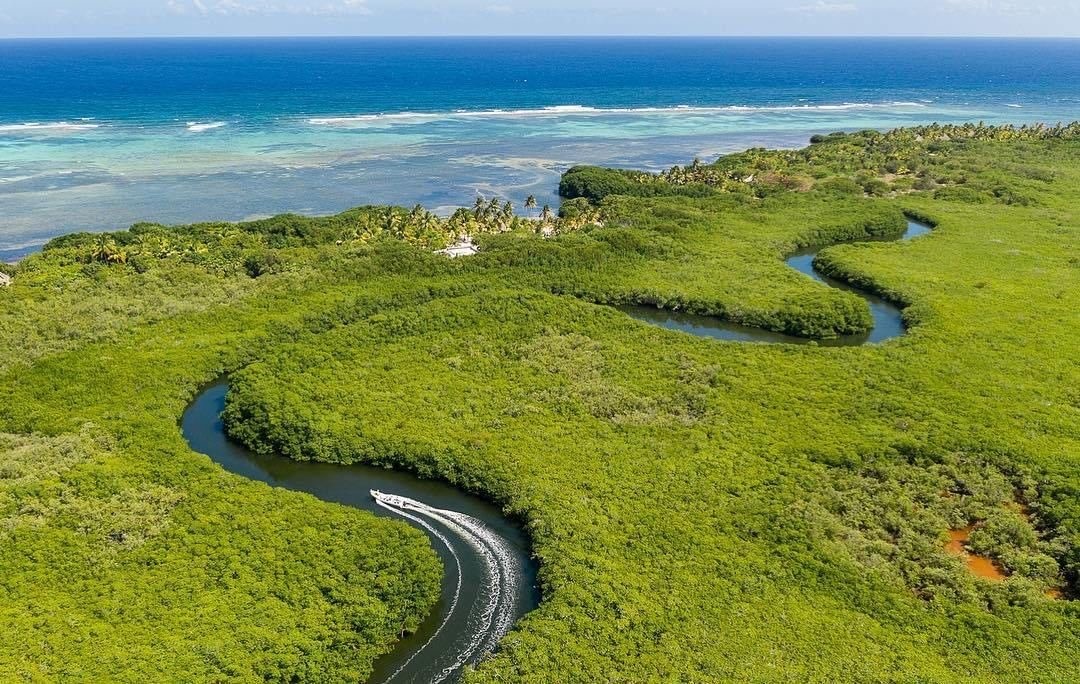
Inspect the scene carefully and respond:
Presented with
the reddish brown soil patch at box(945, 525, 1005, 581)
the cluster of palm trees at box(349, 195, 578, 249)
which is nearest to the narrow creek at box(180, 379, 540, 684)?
the reddish brown soil patch at box(945, 525, 1005, 581)

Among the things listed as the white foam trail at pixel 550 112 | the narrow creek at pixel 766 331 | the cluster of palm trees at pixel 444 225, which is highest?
the white foam trail at pixel 550 112

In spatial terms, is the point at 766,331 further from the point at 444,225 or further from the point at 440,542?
the point at 444,225

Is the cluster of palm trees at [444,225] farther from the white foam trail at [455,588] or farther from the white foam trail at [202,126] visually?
the white foam trail at [202,126]

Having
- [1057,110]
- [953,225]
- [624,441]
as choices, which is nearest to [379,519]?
[624,441]

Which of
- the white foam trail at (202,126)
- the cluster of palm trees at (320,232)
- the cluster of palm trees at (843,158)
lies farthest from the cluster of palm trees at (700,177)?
the white foam trail at (202,126)

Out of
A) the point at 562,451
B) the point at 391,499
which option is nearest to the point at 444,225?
the point at 562,451

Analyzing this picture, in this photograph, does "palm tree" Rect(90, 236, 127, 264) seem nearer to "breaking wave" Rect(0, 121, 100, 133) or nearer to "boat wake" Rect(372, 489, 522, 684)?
"boat wake" Rect(372, 489, 522, 684)
